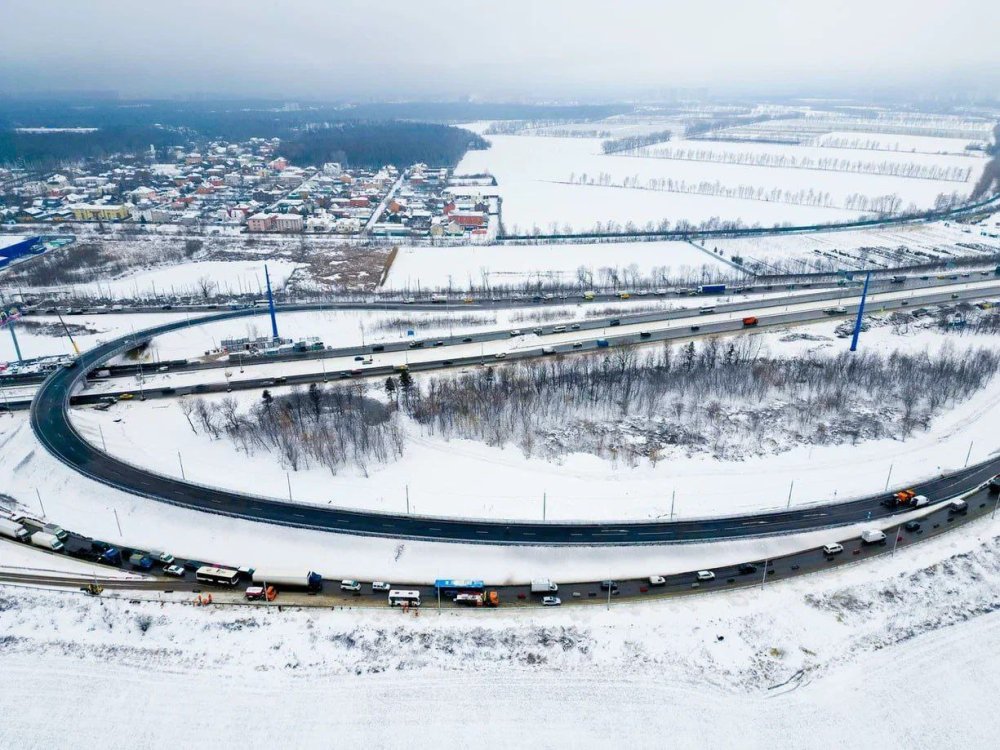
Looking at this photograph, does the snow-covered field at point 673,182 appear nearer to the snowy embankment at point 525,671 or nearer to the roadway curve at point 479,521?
the roadway curve at point 479,521

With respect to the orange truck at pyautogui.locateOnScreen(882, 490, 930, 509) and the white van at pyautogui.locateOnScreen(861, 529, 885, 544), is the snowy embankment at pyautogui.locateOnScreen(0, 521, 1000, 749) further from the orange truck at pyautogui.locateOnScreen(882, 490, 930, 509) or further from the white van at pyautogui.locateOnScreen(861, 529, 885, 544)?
the orange truck at pyautogui.locateOnScreen(882, 490, 930, 509)

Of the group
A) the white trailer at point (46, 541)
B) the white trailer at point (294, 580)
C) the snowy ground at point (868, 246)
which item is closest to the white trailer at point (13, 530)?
the white trailer at point (46, 541)

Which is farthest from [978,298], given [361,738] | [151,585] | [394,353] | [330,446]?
[151,585]

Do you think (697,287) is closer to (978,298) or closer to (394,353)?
(978,298)

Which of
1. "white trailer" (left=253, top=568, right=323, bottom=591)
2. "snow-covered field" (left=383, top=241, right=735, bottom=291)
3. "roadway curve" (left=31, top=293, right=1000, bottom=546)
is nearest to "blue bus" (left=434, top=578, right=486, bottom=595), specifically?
"roadway curve" (left=31, top=293, right=1000, bottom=546)

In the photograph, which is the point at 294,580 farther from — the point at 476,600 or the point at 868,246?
the point at 868,246

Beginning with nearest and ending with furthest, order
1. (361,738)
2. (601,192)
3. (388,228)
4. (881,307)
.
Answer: (361,738) → (881,307) → (388,228) → (601,192)
